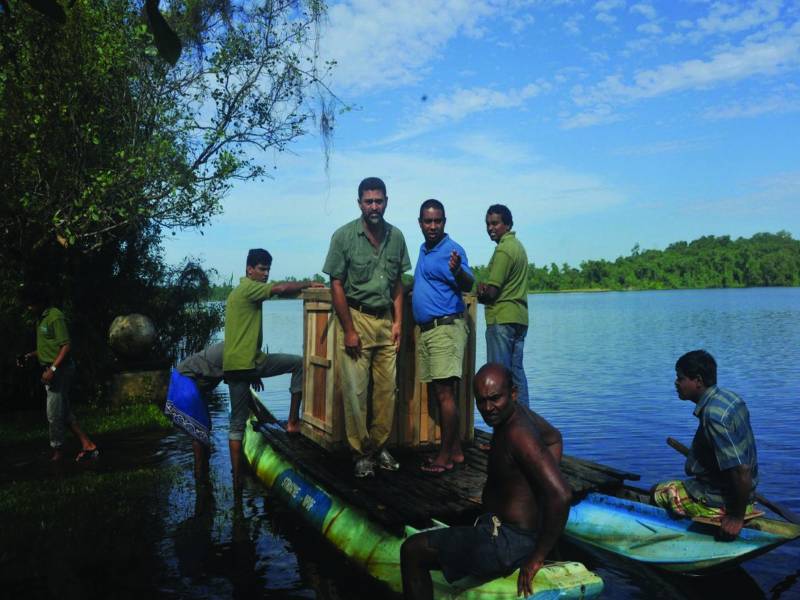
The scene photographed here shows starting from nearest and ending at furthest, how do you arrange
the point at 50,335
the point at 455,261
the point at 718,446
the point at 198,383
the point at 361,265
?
the point at 718,446 < the point at 455,261 < the point at 361,265 < the point at 198,383 < the point at 50,335

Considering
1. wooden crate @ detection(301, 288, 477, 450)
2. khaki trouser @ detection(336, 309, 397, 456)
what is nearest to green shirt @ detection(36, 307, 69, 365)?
wooden crate @ detection(301, 288, 477, 450)

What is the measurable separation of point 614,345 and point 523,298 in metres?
28.0

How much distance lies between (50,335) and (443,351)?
590 cm

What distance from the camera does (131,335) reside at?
16.1 m

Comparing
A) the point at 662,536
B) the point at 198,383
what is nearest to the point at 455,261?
the point at 662,536

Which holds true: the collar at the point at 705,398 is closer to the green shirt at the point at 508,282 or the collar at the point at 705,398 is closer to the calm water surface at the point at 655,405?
the calm water surface at the point at 655,405

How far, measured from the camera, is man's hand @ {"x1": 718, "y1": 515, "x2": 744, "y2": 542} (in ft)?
18.0

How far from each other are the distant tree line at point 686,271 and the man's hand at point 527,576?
148006mm

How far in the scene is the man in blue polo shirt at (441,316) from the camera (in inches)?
272

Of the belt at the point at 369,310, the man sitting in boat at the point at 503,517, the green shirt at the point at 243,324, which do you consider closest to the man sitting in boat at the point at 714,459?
the man sitting in boat at the point at 503,517

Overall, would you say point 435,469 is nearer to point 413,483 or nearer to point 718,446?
point 413,483

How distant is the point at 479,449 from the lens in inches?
318

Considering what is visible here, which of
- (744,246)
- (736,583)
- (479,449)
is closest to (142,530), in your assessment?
(479,449)

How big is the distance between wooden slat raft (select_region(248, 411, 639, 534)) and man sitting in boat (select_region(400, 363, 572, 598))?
46.1 inches
